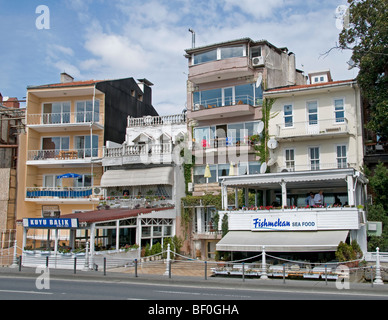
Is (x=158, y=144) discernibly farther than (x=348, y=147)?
Yes

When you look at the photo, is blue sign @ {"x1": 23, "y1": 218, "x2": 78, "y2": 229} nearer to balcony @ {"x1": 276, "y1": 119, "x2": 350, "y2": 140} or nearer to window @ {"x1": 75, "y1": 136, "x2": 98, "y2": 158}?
window @ {"x1": 75, "y1": 136, "x2": 98, "y2": 158}

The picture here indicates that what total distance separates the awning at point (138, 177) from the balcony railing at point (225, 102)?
5.70m

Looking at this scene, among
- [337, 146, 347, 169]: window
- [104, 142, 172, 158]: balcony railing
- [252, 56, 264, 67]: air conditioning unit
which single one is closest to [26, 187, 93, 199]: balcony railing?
[104, 142, 172, 158]: balcony railing

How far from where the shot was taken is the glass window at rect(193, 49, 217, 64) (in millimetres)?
33625

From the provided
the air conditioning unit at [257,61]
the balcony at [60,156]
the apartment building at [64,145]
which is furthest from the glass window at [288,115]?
the balcony at [60,156]

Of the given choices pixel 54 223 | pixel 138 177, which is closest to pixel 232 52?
pixel 138 177

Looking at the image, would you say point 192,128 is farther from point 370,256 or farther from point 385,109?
point 370,256

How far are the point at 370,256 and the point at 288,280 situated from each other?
6621 millimetres

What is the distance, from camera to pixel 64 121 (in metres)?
37.1

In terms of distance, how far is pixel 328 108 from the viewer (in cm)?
2975

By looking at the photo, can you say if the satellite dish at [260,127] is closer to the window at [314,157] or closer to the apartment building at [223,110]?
the apartment building at [223,110]

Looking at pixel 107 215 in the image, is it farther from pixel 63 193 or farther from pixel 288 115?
pixel 288 115

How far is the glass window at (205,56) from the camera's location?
110ft
